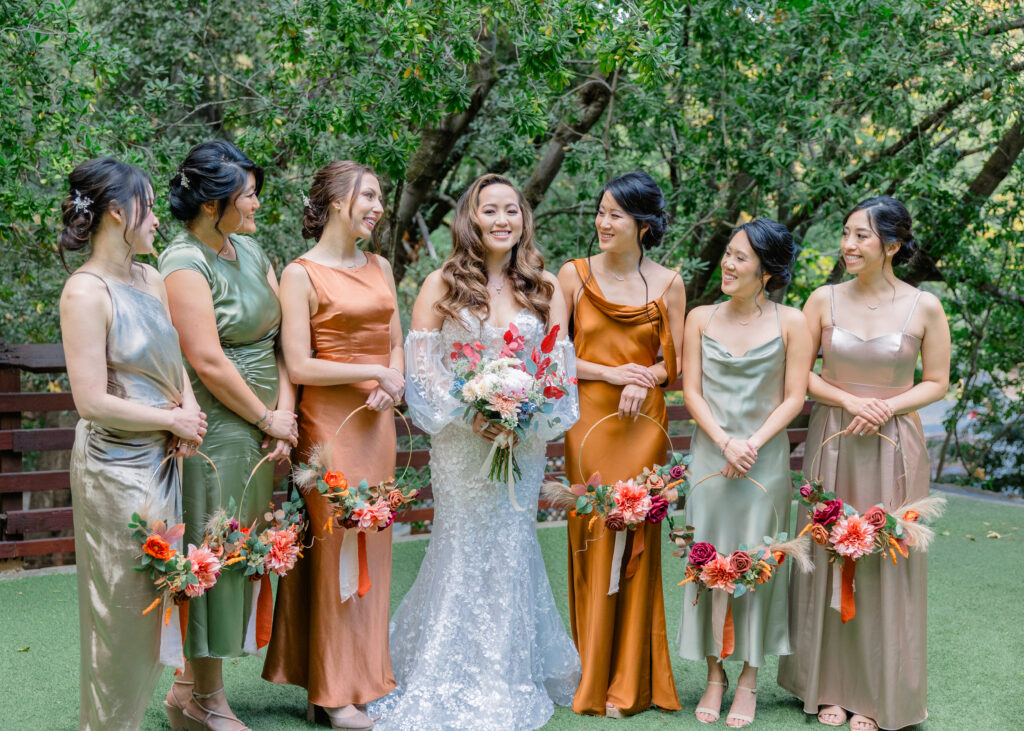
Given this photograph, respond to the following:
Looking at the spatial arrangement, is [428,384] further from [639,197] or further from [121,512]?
[121,512]

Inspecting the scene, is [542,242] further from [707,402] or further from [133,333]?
[133,333]

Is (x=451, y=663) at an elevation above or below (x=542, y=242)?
below

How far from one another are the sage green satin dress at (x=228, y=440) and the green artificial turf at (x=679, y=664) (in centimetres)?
63

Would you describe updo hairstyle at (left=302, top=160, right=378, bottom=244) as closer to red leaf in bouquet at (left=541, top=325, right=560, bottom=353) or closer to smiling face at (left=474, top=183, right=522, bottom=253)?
smiling face at (left=474, top=183, right=522, bottom=253)

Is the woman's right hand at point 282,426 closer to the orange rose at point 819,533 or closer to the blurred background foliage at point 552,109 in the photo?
the blurred background foliage at point 552,109

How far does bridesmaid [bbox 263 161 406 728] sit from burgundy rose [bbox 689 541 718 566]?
133cm

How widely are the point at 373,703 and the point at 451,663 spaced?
384 mm

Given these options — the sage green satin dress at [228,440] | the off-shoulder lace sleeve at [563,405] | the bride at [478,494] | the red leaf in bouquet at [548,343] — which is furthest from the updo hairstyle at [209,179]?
the off-shoulder lace sleeve at [563,405]

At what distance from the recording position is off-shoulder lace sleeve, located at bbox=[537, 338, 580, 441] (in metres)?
4.05

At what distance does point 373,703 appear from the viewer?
4145 millimetres

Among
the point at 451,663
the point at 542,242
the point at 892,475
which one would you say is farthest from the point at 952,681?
the point at 542,242

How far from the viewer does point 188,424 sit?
3.28 metres

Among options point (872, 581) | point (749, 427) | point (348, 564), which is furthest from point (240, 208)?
point (872, 581)

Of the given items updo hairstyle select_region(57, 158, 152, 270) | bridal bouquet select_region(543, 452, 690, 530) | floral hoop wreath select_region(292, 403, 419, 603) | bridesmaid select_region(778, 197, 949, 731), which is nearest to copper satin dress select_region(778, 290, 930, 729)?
bridesmaid select_region(778, 197, 949, 731)
